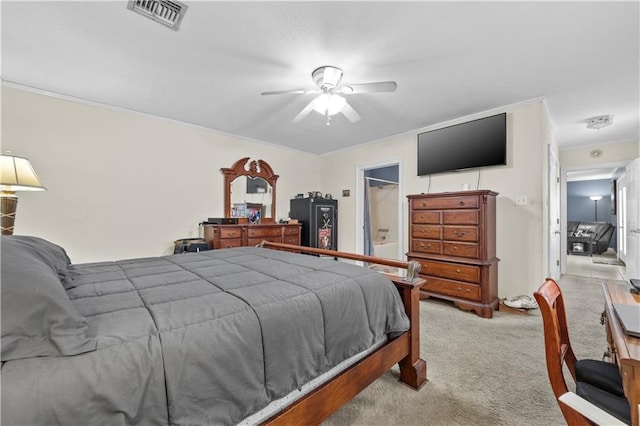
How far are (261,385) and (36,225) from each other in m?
3.48

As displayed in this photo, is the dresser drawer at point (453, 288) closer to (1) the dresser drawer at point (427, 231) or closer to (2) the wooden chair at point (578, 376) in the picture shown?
(1) the dresser drawer at point (427, 231)

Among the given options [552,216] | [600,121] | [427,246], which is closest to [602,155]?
[600,121]

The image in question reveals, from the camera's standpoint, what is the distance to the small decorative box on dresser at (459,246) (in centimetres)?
307

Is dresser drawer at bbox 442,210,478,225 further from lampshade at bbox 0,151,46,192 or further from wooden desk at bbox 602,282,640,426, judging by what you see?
lampshade at bbox 0,151,46,192

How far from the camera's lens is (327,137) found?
15.2 ft

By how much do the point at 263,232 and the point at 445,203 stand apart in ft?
8.99

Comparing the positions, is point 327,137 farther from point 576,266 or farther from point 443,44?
point 576,266

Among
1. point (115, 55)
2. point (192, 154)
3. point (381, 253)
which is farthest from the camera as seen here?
point (381, 253)

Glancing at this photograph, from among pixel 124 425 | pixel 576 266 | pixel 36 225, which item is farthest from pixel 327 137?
pixel 576 266

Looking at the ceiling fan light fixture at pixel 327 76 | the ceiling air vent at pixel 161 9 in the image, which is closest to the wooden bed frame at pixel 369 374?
the ceiling fan light fixture at pixel 327 76

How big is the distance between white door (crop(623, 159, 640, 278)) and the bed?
4.61 m

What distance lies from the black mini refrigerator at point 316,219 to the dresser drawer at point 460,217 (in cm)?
232

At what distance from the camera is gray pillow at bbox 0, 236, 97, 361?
723 mm

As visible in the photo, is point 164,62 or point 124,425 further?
point 164,62
